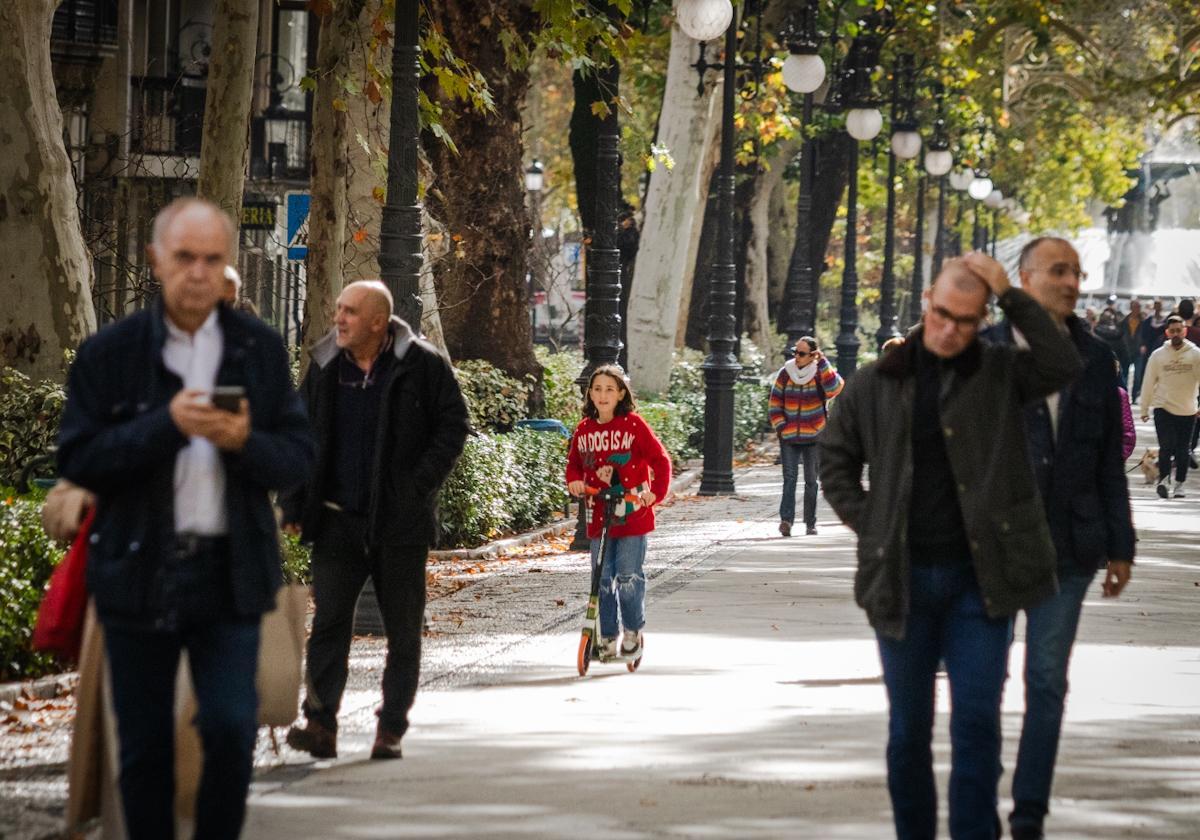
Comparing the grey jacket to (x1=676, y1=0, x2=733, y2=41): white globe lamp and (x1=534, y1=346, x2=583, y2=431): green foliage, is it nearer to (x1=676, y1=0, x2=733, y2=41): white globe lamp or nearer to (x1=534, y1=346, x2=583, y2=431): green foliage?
(x1=676, y1=0, x2=733, y2=41): white globe lamp

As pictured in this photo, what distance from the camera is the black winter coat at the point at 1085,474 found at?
22.5 ft

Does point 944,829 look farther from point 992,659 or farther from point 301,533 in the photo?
point 301,533

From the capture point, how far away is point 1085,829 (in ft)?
23.7

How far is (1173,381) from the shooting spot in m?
23.9

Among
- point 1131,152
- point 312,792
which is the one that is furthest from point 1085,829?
point 1131,152

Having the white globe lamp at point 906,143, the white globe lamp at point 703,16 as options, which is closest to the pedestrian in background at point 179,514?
the white globe lamp at point 703,16

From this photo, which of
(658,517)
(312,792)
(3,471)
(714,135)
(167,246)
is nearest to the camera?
(167,246)

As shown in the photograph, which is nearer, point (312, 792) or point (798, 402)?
point (312, 792)

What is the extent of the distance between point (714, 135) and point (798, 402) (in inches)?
608

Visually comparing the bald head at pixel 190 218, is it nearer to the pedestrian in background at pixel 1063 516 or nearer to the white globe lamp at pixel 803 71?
the pedestrian in background at pixel 1063 516

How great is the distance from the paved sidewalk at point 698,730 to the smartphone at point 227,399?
229 centimetres

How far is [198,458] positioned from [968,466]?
81.4 inches

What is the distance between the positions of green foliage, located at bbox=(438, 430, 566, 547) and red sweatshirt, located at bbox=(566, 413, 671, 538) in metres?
4.29

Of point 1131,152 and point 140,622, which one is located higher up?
point 1131,152
